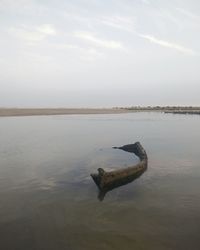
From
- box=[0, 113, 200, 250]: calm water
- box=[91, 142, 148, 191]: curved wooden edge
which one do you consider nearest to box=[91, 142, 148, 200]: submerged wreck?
box=[91, 142, 148, 191]: curved wooden edge

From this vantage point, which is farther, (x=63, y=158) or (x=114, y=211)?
(x=63, y=158)

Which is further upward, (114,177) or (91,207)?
(114,177)

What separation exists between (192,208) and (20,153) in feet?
63.9

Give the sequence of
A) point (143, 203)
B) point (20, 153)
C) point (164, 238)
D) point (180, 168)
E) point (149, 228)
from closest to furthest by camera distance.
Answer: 1. point (164, 238)
2. point (149, 228)
3. point (143, 203)
4. point (180, 168)
5. point (20, 153)

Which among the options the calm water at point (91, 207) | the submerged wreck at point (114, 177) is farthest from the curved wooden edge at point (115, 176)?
the calm water at point (91, 207)

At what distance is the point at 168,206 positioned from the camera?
15.3m

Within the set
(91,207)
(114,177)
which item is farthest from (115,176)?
(91,207)

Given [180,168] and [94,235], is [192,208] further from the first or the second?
[180,168]

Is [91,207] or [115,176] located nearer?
[91,207]

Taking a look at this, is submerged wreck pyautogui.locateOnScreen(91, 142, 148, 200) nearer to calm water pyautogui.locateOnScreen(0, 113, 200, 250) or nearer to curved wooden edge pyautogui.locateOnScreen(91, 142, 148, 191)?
curved wooden edge pyautogui.locateOnScreen(91, 142, 148, 191)

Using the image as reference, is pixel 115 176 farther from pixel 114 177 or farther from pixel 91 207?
pixel 91 207

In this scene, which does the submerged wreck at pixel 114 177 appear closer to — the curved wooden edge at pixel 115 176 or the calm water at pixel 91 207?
the curved wooden edge at pixel 115 176

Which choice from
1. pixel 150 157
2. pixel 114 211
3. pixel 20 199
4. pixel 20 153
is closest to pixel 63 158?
pixel 20 153

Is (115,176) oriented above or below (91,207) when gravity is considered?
above
